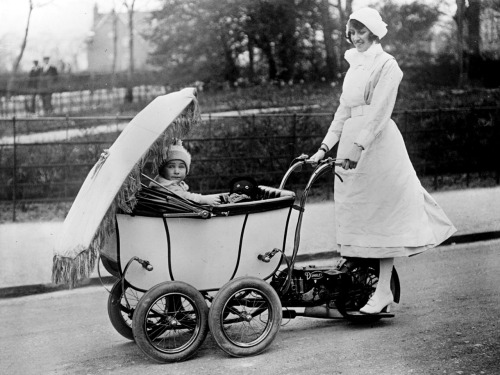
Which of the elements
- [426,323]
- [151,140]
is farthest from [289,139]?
[151,140]

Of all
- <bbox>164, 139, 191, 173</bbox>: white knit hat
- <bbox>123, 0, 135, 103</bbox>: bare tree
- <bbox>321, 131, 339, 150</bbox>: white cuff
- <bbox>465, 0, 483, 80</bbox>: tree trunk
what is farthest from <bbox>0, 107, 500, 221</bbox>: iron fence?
<bbox>164, 139, 191, 173</bbox>: white knit hat

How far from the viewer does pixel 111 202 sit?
14.4ft

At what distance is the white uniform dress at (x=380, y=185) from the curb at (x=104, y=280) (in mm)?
2055

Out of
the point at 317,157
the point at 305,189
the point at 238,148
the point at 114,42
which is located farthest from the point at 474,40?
the point at 305,189

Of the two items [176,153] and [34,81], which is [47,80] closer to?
[34,81]

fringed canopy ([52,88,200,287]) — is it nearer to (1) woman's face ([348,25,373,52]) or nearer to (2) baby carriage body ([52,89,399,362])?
(2) baby carriage body ([52,89,399,362])

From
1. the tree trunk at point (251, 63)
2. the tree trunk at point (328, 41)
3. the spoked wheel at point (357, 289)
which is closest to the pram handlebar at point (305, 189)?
the spoked wheel at point (357, 289)

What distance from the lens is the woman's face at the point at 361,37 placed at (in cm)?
528

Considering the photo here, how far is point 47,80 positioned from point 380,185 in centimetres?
534

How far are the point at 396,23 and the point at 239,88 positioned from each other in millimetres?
2395

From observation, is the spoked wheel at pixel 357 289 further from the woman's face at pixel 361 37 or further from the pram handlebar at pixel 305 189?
the woman's face at pixel 361 37

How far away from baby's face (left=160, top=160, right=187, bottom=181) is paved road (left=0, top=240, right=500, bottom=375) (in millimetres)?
1075

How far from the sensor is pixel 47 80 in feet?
30.9

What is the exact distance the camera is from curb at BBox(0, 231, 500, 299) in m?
6.84
